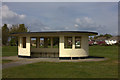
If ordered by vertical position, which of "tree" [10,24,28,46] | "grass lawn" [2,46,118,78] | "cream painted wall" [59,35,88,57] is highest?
"tree" [10,24,28,46]

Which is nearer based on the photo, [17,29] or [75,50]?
[75,50]

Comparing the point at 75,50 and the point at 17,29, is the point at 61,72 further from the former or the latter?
the point at 17,29

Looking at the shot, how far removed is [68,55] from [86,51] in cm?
251

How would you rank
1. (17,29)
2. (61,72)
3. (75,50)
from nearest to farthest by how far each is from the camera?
(61,72) → (75,50) → (17,29)

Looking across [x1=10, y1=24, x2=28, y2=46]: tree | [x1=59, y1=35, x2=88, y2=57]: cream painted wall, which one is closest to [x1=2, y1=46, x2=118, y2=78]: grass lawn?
[x1=59, y1=35, x2=88, y2=57]: cream painted wall

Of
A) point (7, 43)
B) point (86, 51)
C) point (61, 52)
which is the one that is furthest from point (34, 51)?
point (7, 43)

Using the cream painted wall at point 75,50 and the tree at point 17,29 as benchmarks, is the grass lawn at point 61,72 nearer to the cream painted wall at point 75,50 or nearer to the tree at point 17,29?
the cream painted wall at point 75,50

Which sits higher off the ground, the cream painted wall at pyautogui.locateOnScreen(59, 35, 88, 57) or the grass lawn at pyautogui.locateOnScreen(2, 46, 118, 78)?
the cream painted wall at pyautogui.locateOnScreen(59, 35, 88, 57)

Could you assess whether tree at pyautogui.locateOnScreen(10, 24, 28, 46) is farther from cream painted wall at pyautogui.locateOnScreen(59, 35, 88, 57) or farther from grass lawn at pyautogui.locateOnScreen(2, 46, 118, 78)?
grass lawn at pyautogui.locateOnScreen(2, 46, 118, 78)

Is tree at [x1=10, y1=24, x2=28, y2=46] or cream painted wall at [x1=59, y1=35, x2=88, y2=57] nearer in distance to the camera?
cream painted wall at [x1=59, y1=35, x2=88, y2=57]

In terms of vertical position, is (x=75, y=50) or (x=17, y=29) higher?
(x=17, y=29)

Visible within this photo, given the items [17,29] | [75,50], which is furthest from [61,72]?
[17,29]

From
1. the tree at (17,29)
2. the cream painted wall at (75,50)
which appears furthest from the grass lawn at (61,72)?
the tree at (17,29)

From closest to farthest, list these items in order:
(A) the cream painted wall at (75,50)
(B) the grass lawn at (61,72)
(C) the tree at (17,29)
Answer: (B) the grass lawn at (61,72), (A) the cream painted wall at (75,50), (C) the tree at (17,29)
